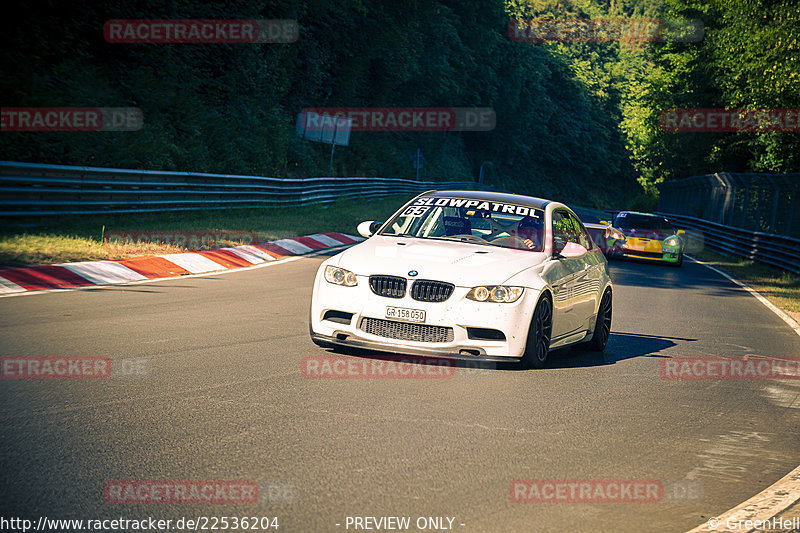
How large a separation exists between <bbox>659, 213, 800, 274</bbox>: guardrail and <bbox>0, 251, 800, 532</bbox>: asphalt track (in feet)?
49.3

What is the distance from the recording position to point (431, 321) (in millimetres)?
7918

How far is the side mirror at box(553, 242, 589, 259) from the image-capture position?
29.5ft

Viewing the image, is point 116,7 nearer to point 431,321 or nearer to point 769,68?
point 769,68

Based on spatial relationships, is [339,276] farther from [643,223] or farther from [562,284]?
[643,223]

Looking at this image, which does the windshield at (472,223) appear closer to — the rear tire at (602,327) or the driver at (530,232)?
the driver at (530,232)

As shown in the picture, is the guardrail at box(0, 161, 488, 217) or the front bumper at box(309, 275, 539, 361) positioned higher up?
the guardrail at box(0, 161, 488, 217)

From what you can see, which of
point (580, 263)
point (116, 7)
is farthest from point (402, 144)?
point (580, 263)

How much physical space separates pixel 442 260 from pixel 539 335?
110 centimetres

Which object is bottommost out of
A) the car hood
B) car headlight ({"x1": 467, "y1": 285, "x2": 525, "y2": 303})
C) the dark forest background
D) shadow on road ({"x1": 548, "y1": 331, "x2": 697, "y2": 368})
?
shadow on road ({"x1": 548, "y1": 331, "x2": 697, "y2": 368})

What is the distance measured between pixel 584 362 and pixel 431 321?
7.10 feet

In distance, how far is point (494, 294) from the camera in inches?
316

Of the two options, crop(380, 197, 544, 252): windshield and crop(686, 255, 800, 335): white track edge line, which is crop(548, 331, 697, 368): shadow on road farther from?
crop(686, 255, 800, 335): white track edge line

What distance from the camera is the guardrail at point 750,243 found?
78.8 ft

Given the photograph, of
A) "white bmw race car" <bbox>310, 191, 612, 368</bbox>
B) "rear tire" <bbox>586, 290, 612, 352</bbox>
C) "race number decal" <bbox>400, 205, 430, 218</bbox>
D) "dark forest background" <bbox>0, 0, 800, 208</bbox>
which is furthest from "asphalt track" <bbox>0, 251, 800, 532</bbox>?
"dark forest background" <bbox>0, 0, 800, 208</bbox>
